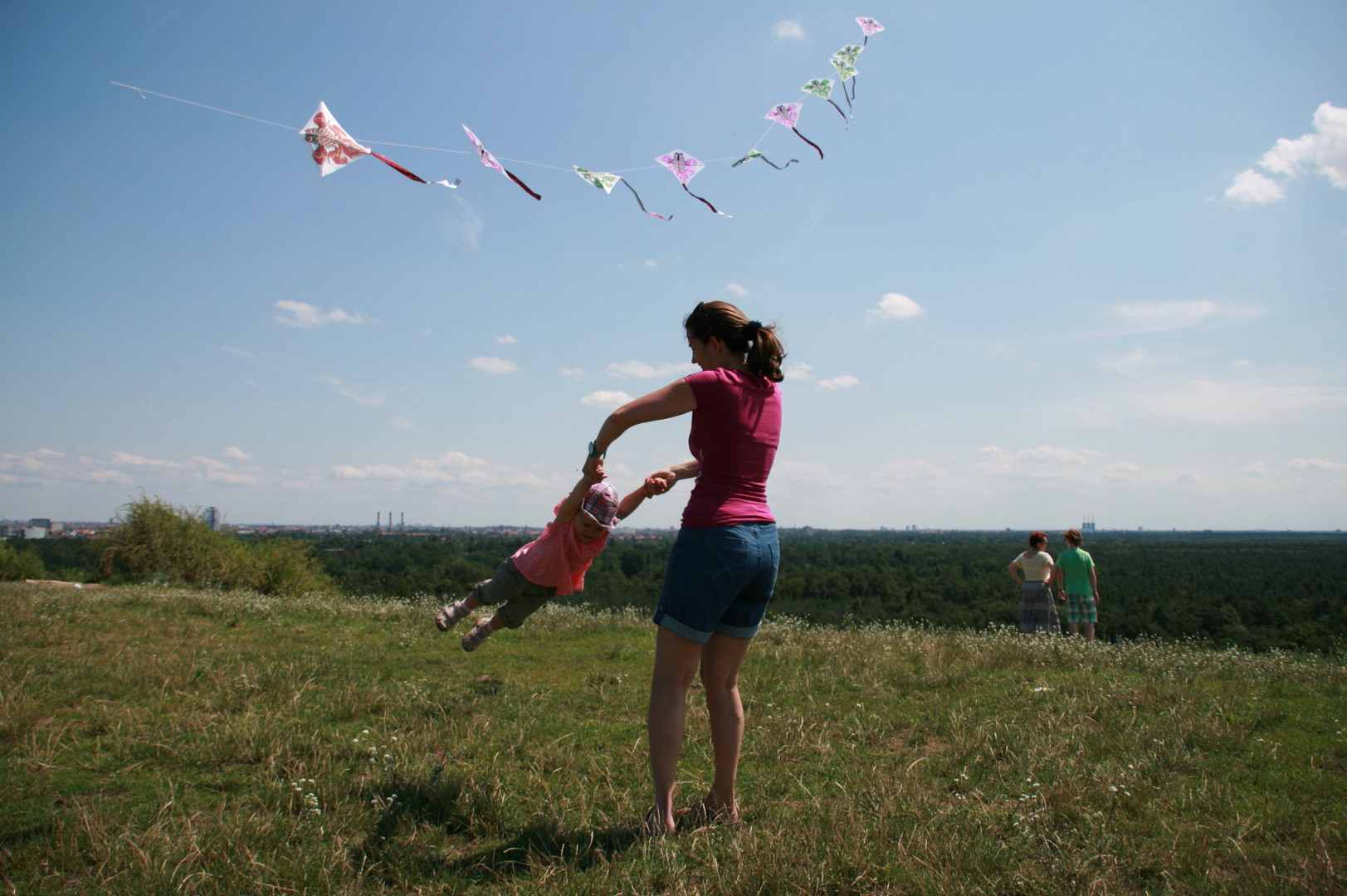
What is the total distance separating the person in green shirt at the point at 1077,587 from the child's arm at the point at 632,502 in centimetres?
751

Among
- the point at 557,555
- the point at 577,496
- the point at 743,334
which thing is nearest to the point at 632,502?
the point at 577,496

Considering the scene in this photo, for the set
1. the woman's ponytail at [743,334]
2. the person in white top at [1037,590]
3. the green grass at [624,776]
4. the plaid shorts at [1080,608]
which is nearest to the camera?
the green grass at [624,776]

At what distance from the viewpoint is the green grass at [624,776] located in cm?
234

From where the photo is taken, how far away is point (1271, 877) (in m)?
2.24

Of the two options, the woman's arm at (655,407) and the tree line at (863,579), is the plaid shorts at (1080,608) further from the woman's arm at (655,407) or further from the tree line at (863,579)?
the woman's arm at (655,407)

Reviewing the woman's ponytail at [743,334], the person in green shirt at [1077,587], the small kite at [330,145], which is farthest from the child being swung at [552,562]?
the person in green shirt at [1077,587]

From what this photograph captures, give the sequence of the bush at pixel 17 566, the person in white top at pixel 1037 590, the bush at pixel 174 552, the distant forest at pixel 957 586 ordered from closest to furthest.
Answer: the person in white top at pixel 1037 590, the bush at pixel 17 566, the bush at pixel 174 552, the distant forest at pixel 957 586

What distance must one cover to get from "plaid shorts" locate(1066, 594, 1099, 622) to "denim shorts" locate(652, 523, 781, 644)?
7.87m

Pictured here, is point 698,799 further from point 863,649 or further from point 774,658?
point 863,649

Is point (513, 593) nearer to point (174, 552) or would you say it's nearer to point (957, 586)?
point (174, 552)

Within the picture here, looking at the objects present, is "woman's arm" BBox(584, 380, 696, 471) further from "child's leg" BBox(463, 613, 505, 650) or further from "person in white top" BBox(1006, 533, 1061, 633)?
"person in white top" BBox(1006, 533, 1061, 633)

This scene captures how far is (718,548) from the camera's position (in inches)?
103

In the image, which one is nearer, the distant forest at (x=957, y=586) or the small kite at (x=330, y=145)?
the small kite at (x=330, y=145)

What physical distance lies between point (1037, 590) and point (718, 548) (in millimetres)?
7732
